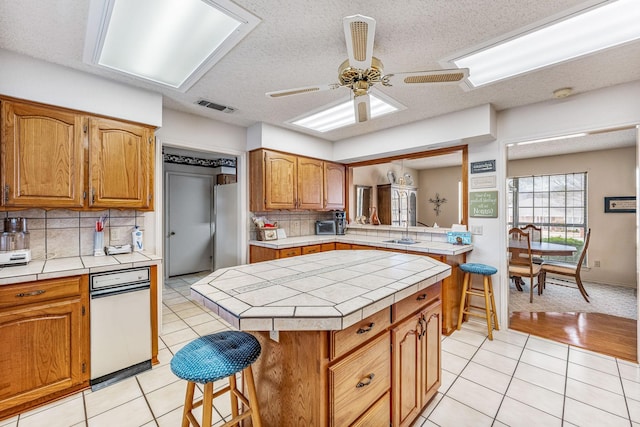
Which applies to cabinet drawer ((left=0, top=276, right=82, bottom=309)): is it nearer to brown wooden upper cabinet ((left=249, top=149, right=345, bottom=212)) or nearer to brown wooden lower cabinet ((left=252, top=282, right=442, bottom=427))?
brown wooden lower cabinet ((left=252, top=282, right=442, bottom=427))

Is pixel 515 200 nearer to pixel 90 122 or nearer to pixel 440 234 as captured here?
pixel 440 234

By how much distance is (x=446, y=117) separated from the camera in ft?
10.3

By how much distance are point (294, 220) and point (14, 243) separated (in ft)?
9.68

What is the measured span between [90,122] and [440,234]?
152 inches

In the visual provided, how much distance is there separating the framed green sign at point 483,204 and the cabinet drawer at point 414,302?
5.68 feet

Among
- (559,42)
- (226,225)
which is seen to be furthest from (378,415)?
(226,225)

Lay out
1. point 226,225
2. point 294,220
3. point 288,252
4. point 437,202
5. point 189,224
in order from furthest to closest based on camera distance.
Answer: point 437,202, point 189,224, point 226,225, point 294,220, point 288,252

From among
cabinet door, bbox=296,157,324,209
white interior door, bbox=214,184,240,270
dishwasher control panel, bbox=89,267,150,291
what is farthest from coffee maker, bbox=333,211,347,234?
dishwasher control panel, bbox=89,267,150,291

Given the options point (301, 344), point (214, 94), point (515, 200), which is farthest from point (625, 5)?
point (515, 200)

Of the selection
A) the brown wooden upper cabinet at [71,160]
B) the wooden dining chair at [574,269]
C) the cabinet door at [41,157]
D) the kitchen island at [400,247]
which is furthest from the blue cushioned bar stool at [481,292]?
the cabinet door at [41,157]

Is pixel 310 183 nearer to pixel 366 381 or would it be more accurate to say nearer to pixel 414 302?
pixel 414 302

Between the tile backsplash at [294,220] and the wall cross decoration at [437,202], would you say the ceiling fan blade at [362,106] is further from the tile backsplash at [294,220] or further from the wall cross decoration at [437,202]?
the wall cross decoration at [437,202]

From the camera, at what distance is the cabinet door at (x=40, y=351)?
1707 millimetres

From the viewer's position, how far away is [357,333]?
4.02ft
